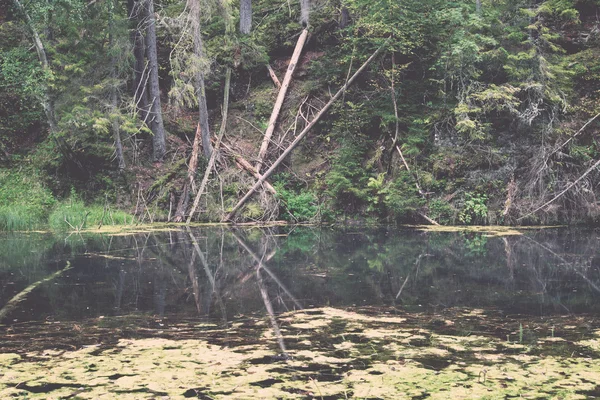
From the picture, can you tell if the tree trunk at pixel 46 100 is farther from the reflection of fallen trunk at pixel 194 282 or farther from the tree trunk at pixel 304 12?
the reflection of fallen trunk at pixel 194 282

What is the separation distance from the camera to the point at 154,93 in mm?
18078

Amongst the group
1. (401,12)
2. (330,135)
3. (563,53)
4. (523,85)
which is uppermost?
(401,12)

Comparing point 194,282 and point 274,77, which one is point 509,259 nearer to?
point 194,282

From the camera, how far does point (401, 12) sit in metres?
17.0

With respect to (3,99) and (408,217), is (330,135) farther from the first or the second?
(3,99)

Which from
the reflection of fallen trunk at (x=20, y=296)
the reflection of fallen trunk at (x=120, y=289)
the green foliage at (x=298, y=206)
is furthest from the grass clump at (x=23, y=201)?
the reflection of fallen trunk at (x=120, y=289)

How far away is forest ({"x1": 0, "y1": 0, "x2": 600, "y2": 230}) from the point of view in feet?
50.6

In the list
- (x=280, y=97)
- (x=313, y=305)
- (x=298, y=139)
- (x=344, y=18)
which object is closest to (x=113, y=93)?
(x=280, y=97)

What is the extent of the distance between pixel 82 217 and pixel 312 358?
12.5m

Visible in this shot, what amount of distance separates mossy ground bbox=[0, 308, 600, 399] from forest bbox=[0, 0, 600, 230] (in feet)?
31.6

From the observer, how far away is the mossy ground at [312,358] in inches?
170

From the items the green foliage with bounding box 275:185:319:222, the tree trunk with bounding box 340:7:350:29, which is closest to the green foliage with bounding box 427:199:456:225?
the green foliage with bounding box 275:185:319:222

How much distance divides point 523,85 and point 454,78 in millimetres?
1898

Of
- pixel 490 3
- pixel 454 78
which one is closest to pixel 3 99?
pixel 454 78
